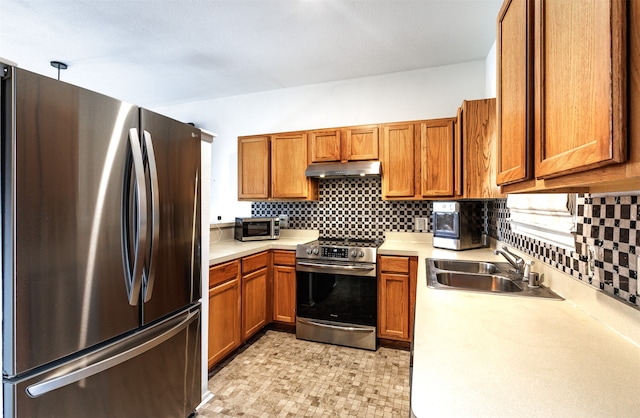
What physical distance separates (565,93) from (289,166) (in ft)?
8.71

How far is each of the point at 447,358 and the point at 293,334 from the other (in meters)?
2.36

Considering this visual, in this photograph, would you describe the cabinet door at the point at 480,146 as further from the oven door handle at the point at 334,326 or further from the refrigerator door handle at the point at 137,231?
the refrigerator door handle at the point at 137,231

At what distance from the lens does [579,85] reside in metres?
0.62

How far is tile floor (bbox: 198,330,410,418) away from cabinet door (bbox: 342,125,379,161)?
1830 mm

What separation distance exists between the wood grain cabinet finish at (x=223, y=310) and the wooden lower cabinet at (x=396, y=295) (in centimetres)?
125

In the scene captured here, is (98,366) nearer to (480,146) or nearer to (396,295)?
(396,295)

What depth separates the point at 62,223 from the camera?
1056 millimetres

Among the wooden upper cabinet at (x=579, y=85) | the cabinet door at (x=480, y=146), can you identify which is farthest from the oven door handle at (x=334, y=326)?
the wooden upper cabinet at (x=579, y=85)

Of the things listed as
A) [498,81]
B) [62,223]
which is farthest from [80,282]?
[498,81]

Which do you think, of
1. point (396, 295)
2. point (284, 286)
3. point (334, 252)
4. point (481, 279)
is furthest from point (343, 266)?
point (481, 279)

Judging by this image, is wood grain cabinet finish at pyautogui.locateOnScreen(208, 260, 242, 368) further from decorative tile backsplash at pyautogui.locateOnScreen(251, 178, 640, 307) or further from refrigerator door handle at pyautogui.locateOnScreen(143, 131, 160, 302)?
decorative tile backsplash at pyautogui.locateOnScreen(251, 178, 640, 307)

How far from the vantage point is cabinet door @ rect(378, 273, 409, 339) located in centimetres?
254

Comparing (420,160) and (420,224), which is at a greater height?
(420,160)

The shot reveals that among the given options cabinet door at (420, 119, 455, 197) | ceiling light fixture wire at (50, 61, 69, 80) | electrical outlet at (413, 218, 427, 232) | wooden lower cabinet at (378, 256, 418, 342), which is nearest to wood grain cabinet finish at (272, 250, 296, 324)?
wooden lower cabinet at (378, 256, 418, 342)
